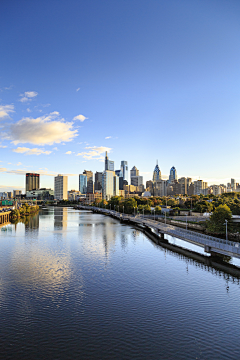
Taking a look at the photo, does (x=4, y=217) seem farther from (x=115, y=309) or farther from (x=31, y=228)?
(x=115, y=309)

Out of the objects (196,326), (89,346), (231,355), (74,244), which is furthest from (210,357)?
(74,244)

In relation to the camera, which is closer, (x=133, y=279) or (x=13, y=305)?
(x=13, y=305)

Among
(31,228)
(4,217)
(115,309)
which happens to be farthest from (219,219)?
(4,217)

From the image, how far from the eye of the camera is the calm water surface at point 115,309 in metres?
22.0

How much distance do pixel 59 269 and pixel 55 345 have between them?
21984 mm

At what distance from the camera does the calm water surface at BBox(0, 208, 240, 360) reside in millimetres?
21969

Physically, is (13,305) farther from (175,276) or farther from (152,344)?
(175,276)

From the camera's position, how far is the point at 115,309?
1143 inches

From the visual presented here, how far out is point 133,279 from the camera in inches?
1533

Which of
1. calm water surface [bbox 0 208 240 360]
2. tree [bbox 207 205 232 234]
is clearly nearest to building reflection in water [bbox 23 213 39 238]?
calm water surface [bbox 0 208 240 360]

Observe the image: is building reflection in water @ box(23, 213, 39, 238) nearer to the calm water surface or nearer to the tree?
the calm water surface

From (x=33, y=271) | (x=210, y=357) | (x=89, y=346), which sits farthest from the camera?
(x=33, y=271)

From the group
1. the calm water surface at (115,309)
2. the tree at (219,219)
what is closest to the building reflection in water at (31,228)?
the calm water surface at (115,309)

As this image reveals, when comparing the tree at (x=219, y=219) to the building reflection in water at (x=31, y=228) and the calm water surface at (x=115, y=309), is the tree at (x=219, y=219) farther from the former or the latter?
the building reflection in water at (x=31, y=228)
